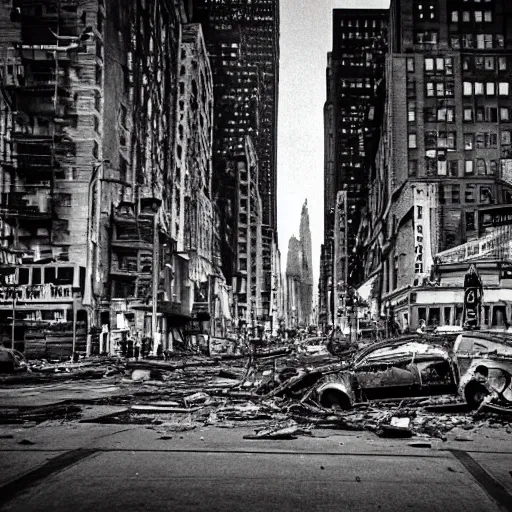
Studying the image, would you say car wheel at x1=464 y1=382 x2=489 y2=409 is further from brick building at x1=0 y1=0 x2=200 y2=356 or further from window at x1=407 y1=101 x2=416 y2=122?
window at x1=407 y1=101 x2=416 y2=122

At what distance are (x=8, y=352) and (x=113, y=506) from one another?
1049 inches

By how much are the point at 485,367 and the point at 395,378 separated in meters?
1.78

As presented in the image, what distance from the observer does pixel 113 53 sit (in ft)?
217

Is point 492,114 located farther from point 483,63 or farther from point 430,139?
point 430,139

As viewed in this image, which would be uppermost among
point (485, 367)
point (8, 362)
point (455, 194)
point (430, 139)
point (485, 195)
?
point (430, 139)

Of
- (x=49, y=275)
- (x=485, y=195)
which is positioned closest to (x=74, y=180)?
(x=49, y=275)

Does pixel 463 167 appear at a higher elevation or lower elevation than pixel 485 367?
higher

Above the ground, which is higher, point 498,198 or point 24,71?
point 24,71

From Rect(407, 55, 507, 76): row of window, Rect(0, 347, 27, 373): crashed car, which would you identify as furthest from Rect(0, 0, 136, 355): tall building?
Rect(407, 55, 507, 76): row of window

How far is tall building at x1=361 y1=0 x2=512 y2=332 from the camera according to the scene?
89.2 m

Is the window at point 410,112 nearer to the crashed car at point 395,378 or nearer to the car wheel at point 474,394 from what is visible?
the crashed car at point 395,378

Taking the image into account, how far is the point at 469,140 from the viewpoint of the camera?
3812 inches

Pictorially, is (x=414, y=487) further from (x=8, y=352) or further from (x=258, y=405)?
(x=8, y=352)

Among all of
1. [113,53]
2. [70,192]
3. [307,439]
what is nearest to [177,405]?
[307,439]
